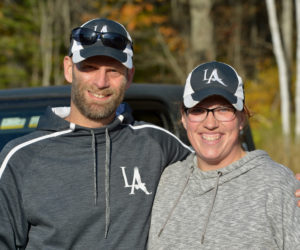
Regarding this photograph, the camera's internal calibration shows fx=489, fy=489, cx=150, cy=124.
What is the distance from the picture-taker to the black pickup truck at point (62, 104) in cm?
287

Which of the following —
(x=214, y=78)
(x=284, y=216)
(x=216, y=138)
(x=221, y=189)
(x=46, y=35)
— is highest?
(x=46, y=35)

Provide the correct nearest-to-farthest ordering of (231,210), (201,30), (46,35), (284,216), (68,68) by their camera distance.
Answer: (284,216) → (231,210) → (68,68) → (201,30) → (46,35)

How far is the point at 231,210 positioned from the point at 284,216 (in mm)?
228

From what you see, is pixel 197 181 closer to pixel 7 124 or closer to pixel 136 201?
pixel 136 201

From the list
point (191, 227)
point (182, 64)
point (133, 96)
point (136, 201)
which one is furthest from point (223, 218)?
point (182, 64)

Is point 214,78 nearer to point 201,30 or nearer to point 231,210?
point 231,210

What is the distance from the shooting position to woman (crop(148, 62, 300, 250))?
1.96 meters

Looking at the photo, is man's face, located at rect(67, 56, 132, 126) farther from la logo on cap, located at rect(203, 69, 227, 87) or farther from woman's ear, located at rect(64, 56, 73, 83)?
la logo on cap, located at rect(203, 69, 227, 87)

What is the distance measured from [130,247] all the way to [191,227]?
0.30 meters

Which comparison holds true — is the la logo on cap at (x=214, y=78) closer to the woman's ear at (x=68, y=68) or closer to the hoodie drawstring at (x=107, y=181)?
the hoodie drawstring at (x=107, y=181)

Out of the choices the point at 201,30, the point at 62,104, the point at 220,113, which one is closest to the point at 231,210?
the point at 220,113

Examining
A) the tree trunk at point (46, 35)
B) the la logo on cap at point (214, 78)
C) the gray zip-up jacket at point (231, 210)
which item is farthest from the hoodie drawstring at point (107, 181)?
the tree trunk at point (46, 35)

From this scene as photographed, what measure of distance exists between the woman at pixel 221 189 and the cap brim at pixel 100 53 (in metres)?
0.35

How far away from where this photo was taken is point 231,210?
80.8 inches
